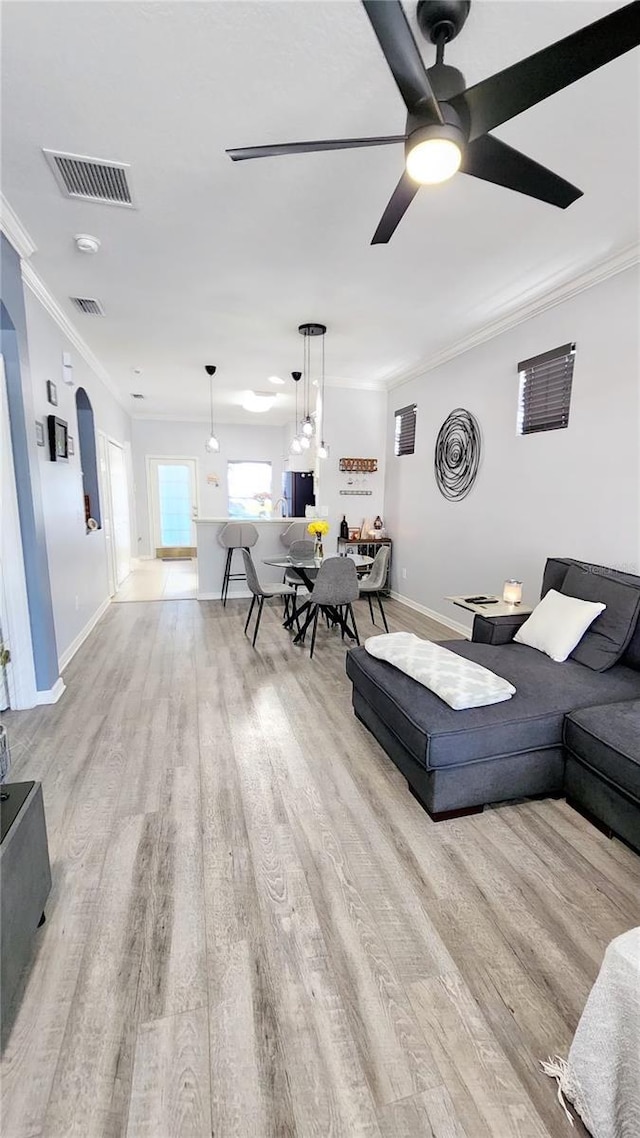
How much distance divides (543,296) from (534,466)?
1232 millimetres

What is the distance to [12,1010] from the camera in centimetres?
128

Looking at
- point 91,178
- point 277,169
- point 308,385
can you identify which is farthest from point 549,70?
point 308,385

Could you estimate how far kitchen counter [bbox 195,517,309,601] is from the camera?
5.93m

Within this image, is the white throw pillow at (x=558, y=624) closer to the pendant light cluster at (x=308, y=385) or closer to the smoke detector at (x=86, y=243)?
the pendant light cluster at (x=308, y=385)

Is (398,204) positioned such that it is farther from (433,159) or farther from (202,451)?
(202,451)

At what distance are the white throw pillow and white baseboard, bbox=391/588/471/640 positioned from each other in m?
1.59

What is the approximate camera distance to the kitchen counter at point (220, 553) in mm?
5926

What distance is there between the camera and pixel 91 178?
2205mm

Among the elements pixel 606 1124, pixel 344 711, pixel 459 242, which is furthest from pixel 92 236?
pixel 606 1124

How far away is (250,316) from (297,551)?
237 cm

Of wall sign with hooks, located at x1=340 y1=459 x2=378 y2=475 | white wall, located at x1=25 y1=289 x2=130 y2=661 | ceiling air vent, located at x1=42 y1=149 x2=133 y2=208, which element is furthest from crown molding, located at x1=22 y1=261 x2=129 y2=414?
wall sign with hooks, located at x1=340 y1=459 x2=378 y2=475

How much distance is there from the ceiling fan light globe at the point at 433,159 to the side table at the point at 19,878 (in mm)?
2265

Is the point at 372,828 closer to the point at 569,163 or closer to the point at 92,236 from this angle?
the point at 569,163

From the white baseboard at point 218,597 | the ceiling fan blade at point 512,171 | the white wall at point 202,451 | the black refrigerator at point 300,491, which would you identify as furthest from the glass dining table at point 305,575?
the white wall at point 202,451
